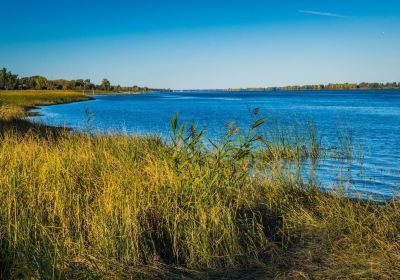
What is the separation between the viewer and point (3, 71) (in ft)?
488

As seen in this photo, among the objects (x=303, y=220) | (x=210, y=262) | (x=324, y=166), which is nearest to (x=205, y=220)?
(x=210, y=262)

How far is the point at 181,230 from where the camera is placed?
18.8 ft

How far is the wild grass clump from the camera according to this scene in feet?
15.5

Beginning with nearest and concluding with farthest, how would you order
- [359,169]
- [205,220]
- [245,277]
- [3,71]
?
[245,277], [205,220], [359,169], [3,71]

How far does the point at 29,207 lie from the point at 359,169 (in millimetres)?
12114

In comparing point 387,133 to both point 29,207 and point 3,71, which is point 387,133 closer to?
point 29,207

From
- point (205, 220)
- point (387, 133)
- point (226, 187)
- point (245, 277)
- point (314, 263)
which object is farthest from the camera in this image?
point (387, 133)

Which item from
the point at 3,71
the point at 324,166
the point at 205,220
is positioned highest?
the point at 3,71

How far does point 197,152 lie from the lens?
7.42 meters

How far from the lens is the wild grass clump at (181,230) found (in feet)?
15.5

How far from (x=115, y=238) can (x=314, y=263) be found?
2.59 meters

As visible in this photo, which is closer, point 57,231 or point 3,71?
point 57,231

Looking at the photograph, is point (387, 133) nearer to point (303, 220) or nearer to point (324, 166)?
point (324, 166)

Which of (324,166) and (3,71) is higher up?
(3,71)
